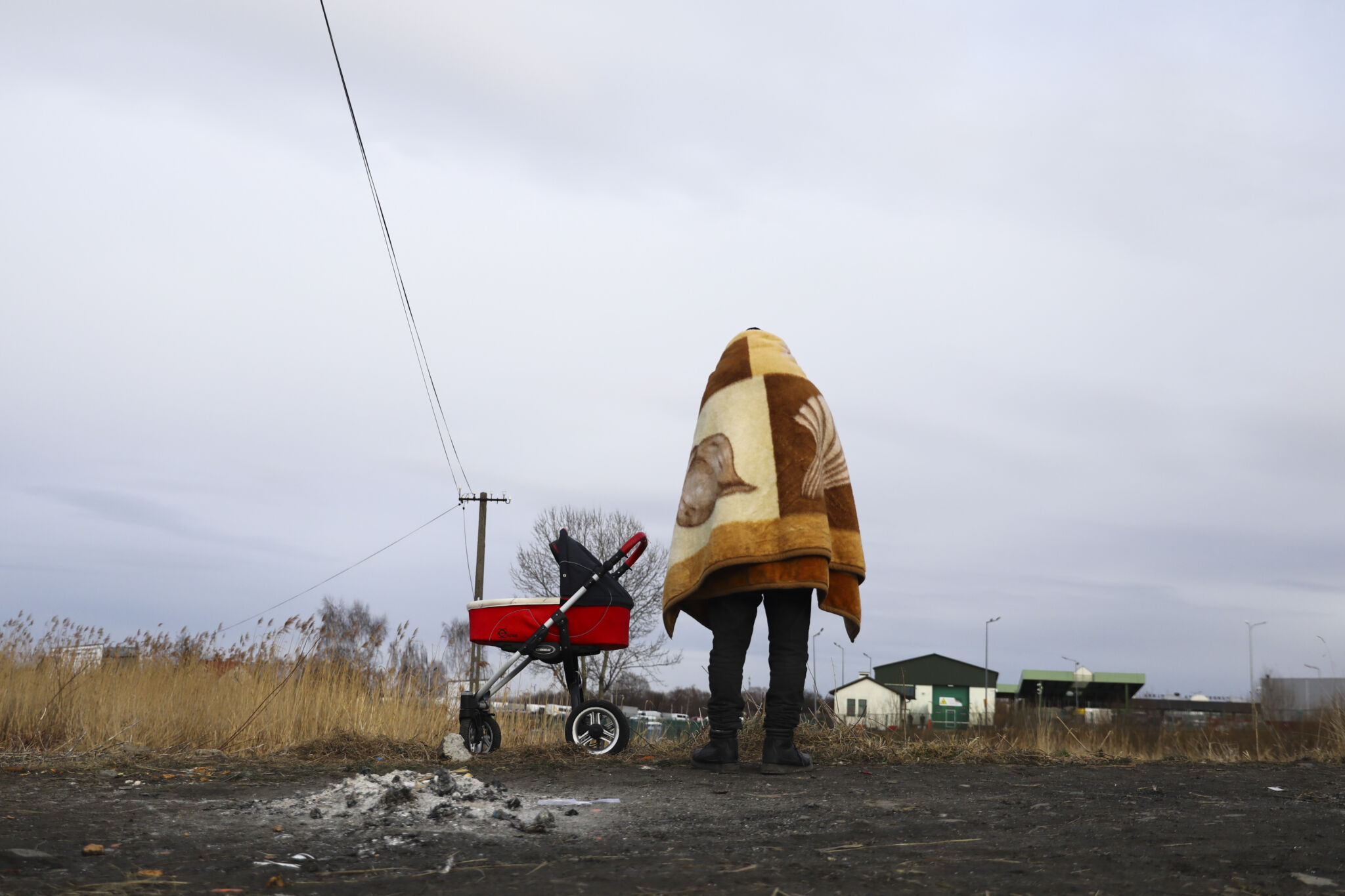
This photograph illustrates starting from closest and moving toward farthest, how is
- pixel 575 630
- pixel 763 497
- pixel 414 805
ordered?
pixel 414 805
pixel 763 497
pixel 575 630

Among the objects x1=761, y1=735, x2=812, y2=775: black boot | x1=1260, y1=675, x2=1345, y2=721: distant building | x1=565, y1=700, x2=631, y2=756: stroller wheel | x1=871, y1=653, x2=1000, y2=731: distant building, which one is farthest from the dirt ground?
x1=871, y1=653, x2=1000, y2=731: distant building

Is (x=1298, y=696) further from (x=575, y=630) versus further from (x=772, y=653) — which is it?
(x=575, y=630)

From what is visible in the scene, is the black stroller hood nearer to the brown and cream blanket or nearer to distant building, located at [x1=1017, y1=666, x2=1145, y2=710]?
the brown and cream blanket

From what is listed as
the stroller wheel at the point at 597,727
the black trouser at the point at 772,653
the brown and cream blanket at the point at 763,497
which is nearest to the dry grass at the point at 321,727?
the stroller wheel at the point at 597,727

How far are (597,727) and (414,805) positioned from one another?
2.69m

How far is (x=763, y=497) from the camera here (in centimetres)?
499

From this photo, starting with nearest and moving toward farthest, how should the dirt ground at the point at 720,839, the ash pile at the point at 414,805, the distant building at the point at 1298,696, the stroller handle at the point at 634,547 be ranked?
the dirt ground at the point at 720,839
the ash pile at the point at 414,805
the stroller handle at the point at 634,547
the distant building at the point at 1298,696

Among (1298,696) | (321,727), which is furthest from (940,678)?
(321,727)

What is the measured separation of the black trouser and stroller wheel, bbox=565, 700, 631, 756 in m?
0.97

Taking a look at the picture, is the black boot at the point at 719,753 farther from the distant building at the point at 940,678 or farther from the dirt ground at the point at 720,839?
the distant building at the point at 940,678

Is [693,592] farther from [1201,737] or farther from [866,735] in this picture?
[1201,737]

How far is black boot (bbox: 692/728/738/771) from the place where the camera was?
16.5ft

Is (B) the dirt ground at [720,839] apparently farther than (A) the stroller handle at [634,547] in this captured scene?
No

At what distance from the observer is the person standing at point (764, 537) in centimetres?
489
